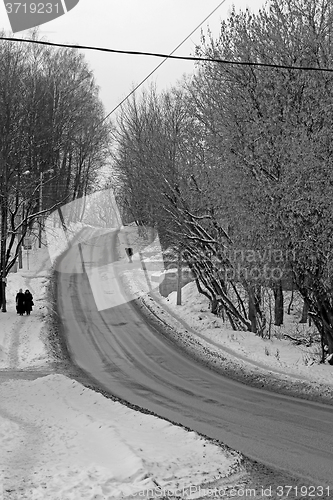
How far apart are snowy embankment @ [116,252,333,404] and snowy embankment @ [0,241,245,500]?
194 inches

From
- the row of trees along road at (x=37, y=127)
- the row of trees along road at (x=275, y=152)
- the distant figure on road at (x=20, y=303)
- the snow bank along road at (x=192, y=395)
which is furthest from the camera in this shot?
the distant figure on road at (x=20, y=303)

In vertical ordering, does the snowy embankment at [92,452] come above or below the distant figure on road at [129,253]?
below

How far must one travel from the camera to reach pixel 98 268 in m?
39.9

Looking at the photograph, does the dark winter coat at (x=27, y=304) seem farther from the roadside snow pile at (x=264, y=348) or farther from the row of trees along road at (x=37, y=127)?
the roadside snow pile at (x=264, y=348)

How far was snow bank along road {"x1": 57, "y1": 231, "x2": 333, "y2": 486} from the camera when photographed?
28.9ft

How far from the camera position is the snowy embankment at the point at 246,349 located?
14227 mm

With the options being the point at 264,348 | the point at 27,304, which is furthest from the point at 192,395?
the point at 27,304

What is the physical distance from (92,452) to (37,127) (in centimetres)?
2163

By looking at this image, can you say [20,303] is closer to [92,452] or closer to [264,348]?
[264,348]

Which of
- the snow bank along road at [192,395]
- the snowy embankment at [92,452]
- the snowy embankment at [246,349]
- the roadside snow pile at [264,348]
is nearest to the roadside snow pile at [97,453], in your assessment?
the snowy embankment at [92,452]

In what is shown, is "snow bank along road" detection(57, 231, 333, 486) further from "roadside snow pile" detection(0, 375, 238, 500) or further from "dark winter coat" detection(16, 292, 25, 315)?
"dark winter coat" detection(16, 292, 25, 315)

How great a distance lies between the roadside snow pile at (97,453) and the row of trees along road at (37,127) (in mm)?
15489

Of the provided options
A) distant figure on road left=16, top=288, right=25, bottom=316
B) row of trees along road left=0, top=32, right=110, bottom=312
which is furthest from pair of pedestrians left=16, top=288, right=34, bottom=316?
row of trees along road left=0, top=32, right=110, bottom=312

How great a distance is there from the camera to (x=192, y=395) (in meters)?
13.6
